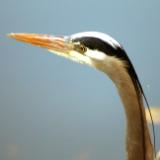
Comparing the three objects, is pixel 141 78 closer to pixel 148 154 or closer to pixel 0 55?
pixel 0 55

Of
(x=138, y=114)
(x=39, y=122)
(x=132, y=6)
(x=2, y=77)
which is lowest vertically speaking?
(x=39, y=122)

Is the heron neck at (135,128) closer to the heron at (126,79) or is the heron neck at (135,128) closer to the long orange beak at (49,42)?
the heron at (126,79)

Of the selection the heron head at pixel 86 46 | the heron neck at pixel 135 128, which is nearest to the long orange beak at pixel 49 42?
the heron head at pixel 86 46

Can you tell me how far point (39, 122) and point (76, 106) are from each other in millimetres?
127

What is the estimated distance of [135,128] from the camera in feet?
2.75

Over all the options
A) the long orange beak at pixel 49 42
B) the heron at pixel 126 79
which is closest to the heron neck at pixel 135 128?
the heron at pixel 126 79

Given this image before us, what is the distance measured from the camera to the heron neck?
0.83 m

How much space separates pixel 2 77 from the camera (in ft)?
4.61

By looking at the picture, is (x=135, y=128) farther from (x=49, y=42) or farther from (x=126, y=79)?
(x=49, y=42)

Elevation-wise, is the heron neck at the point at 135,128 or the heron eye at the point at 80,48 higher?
the heron eye at the point at 80,48

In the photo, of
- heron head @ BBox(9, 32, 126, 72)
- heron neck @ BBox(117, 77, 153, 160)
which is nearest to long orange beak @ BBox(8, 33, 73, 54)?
heron head @ BBox(9, 32, 126, 72)

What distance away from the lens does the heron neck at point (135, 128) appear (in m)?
0.83

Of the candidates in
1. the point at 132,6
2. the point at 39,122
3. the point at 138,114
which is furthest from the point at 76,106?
the point at 138,114

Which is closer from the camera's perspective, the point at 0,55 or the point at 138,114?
the point at 138,114
